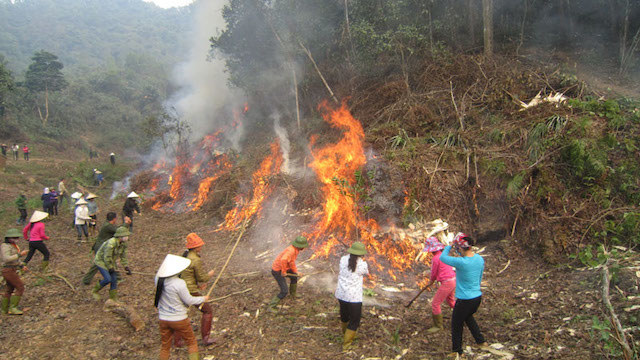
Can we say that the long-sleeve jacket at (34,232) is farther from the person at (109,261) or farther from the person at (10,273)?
the person at (109,261)

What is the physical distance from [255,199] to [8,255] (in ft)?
24.8

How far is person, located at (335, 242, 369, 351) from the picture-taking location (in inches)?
193

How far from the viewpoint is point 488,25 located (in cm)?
1253

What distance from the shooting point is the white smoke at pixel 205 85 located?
82.6ft

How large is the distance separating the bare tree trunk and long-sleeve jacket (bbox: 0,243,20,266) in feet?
47.5

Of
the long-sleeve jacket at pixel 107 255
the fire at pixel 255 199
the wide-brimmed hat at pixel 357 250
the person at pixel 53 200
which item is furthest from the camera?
the person at pixel 53 200

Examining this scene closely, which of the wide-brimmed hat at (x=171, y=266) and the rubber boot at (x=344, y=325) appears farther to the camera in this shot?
the rubber boot at (x=344, y=325)

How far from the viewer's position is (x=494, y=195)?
8.26 meters

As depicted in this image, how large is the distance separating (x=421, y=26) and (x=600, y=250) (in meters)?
10.5

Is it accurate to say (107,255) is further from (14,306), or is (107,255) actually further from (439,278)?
(439,278)

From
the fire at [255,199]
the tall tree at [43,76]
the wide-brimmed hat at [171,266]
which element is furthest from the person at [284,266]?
the tall tree at [43,76]

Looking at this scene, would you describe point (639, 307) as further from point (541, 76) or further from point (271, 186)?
point (271, 186)

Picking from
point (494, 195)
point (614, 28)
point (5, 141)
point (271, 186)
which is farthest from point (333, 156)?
point (5, 141)

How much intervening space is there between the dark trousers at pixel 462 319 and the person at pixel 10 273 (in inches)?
301
